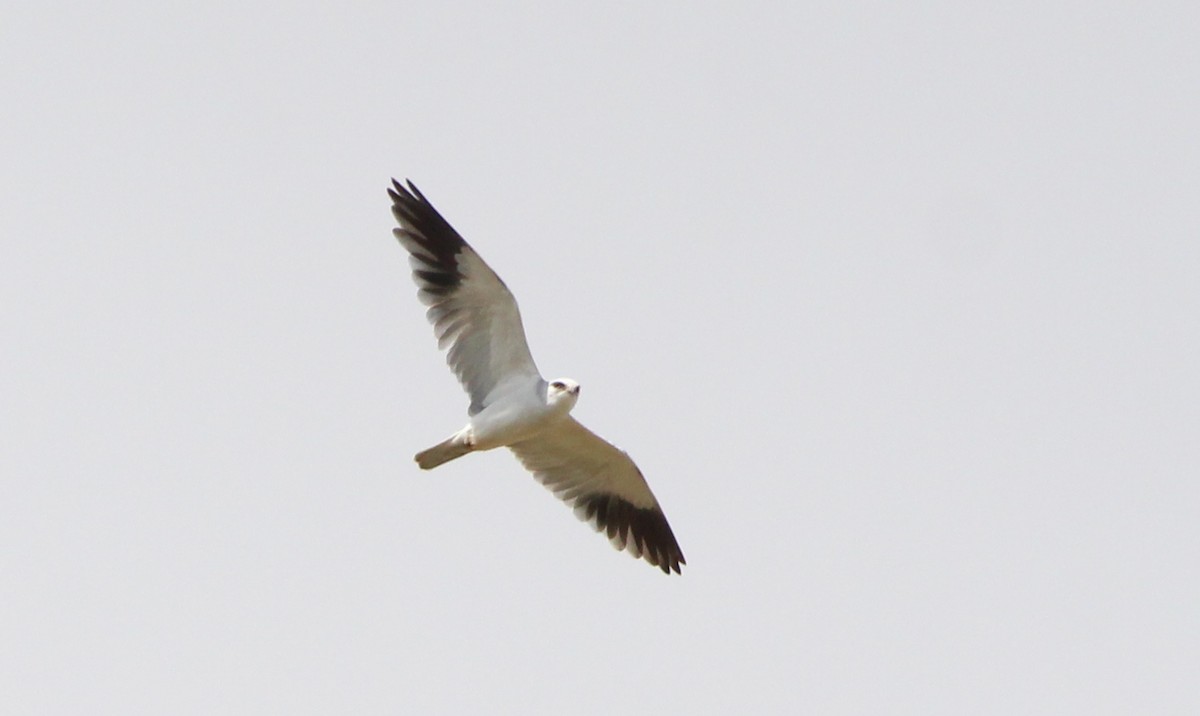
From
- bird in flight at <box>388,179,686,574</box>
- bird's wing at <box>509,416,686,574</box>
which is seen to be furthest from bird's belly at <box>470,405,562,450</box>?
bird's wing at <box>509,416,686,574</box>

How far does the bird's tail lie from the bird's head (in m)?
1.12

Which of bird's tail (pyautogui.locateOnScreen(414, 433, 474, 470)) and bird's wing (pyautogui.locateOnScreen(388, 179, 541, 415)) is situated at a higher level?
bird's wing (pyautogui.locateOnScreen(388, 179, 541, 415))

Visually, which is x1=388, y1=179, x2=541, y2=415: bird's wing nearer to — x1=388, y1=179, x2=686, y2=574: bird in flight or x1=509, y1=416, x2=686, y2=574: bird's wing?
x1=388, y1=179, x2=686, y2=574: bird in flight

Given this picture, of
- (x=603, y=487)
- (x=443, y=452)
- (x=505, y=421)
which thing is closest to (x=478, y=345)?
(x=505, y=421)

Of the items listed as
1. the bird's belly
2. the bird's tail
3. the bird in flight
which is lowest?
the bird's tail

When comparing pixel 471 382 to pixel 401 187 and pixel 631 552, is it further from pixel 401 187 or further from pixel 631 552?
pixel 631 552

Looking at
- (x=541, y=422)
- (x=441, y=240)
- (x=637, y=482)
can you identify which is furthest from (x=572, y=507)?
(x=441, y=240)

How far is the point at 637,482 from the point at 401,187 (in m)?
4.86

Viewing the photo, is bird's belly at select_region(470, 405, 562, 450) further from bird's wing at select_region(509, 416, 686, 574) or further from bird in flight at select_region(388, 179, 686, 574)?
bird's wing at select_region(509, 416, 686, 574)

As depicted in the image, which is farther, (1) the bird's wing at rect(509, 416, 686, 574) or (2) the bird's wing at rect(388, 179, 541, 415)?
(1) the bird's wing at rect(509, 416, 686, 574)

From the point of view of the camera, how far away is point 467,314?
1983 cm

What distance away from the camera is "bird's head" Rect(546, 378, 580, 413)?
758 inches

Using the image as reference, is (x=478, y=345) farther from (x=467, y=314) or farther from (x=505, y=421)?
(x=505, y=421)

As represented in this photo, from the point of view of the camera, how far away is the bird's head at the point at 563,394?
63.2 feet
